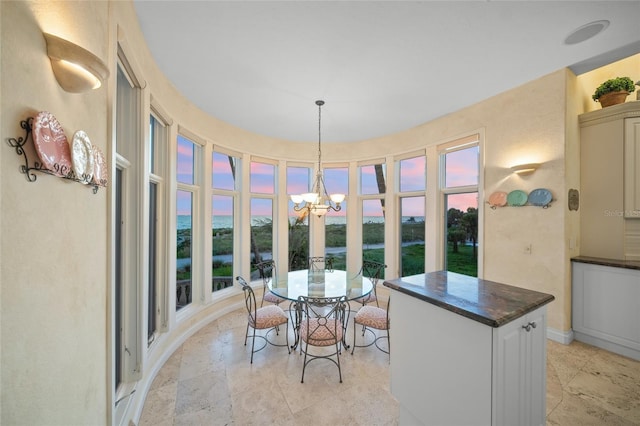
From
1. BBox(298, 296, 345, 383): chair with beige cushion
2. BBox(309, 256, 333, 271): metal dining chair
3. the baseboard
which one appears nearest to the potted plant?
the baseboard

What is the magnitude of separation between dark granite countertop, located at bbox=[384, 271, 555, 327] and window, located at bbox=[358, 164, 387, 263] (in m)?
2.78

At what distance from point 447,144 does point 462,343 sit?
3289mm

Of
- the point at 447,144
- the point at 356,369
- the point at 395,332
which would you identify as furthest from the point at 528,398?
the point at 447,144

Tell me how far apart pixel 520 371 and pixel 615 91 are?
11.8ft

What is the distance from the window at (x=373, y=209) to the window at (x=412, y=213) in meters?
0.36

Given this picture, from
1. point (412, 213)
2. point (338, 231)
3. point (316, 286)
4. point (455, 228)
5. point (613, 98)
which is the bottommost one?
point (316, 286)

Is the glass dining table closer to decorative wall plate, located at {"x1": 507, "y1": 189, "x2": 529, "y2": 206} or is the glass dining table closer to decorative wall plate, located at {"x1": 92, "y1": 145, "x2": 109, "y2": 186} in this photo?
decorative wall plate, located at {"x1": 92, "y1": 145, "x2": 109, "y2": 186}

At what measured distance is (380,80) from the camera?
2.71 metres

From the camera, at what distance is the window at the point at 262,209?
175 inches

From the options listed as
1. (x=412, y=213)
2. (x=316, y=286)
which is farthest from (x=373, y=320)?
(x=412, y=213)

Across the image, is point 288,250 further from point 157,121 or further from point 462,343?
point 462,343

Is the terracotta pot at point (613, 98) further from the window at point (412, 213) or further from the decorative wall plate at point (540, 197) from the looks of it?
the window at point (412, 213)

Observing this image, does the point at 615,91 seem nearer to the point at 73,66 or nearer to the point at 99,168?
the point at 73,66

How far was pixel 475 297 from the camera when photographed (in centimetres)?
155
